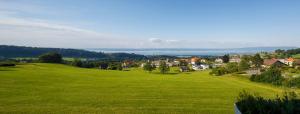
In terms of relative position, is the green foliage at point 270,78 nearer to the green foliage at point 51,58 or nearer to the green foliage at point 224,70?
the green foliage at point 224,70

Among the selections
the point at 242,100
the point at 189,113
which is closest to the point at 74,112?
the point at 189,113

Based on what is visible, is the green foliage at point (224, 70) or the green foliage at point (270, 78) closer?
the green foliage at point (270, 78)

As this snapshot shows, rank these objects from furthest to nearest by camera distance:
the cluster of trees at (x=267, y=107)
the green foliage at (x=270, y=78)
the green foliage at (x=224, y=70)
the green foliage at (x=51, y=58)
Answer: the green foliage at (x=51, y=58)
the green foliage at (x=224, y=70)
the green foliage at (x=270, y=78)
the cluster of trees at (x=267, y=107)

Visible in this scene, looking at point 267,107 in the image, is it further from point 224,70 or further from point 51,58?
point 51,58

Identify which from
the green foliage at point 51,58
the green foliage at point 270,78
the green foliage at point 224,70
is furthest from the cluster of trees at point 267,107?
the green foliage at point 51,58

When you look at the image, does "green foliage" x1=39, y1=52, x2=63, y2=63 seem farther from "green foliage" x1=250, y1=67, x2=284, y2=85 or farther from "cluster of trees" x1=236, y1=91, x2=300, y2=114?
"cluster of trees" x1=236, y1=91, x2=300, y2=114

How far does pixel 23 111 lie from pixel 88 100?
177 inches

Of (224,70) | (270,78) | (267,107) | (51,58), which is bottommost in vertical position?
(224,70)

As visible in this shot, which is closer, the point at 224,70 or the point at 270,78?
the point at 270,78

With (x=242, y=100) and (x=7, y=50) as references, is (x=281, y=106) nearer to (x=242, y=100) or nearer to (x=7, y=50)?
(x=242, y=100)

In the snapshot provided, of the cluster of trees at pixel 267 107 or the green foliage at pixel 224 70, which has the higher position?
the cluster of trees at pixel 267 107

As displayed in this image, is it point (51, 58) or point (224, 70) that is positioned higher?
point (51, 58)

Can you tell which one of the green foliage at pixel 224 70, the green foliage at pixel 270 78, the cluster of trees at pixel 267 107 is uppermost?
the cluster of trees at pixel 267 107

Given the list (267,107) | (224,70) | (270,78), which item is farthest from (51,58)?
(267,107)
